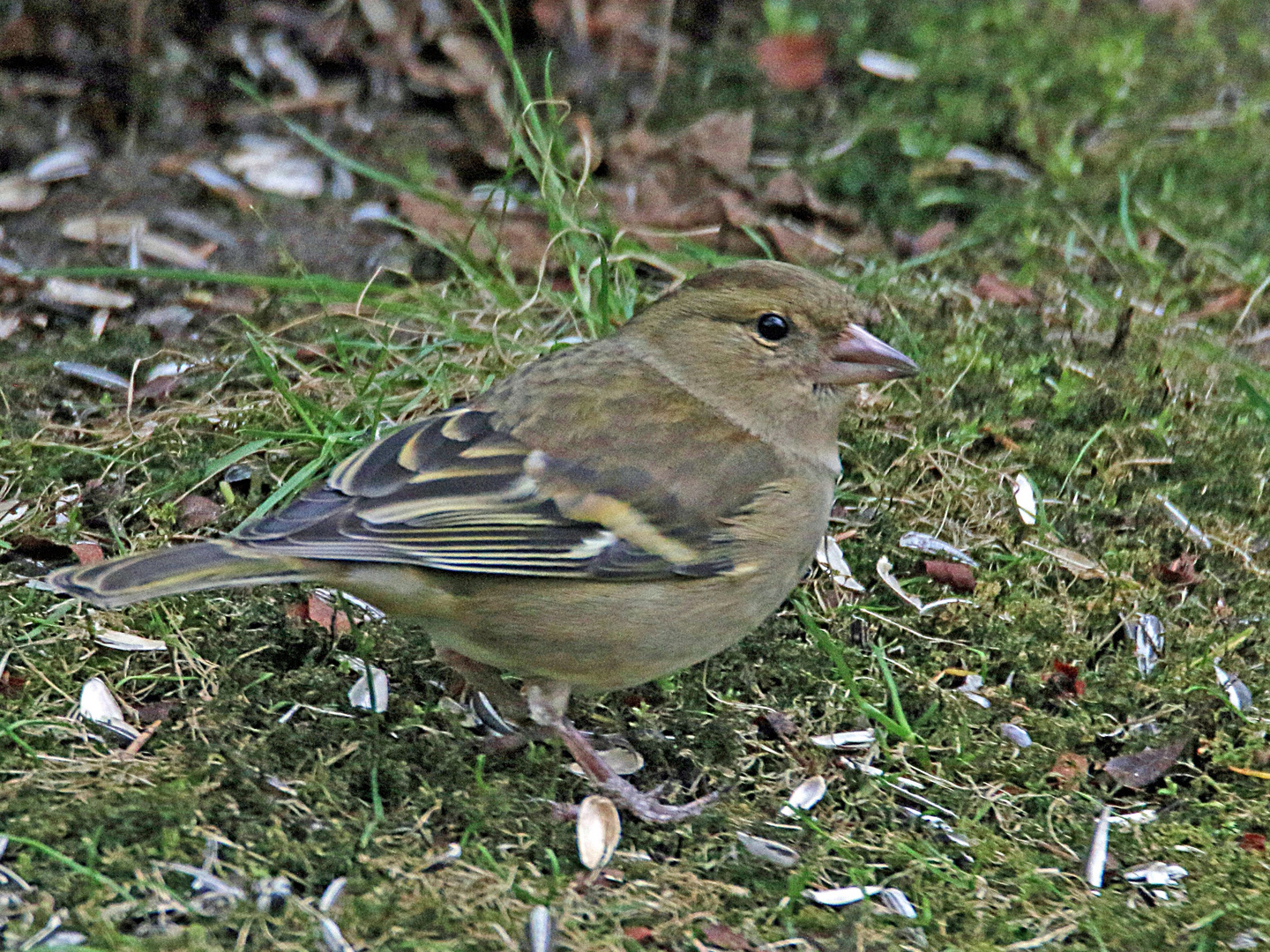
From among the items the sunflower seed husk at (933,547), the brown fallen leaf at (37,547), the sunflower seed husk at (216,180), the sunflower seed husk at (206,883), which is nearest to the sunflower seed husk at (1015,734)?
the sunflower seed husk at (933,547)

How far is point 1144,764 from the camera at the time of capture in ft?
12.3

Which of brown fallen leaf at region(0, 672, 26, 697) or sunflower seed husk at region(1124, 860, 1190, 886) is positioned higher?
sunflower seed husk at region(1124, 860, 1190, 886)

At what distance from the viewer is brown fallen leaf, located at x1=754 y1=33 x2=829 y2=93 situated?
6387 mm

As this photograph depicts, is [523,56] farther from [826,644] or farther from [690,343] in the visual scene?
[826,644]

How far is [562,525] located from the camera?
11.2ft

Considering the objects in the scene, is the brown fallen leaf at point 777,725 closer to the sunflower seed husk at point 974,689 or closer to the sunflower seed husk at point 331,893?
the sunflower seed husk at point 974,689

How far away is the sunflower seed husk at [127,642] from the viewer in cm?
373

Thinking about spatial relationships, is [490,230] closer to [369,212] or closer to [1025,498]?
[369,212]

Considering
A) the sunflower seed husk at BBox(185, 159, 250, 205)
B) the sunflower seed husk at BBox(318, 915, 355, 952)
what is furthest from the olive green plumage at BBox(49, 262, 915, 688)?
the sunflower seed husk at BBox(185, 159, 250, 205)

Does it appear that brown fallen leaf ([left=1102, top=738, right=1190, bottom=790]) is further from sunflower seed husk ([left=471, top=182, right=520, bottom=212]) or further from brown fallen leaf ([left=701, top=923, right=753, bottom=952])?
sunflower seed husk ([left=471, top=182, right=520, bottom=212])

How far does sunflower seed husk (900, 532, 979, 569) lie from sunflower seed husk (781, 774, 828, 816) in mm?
912

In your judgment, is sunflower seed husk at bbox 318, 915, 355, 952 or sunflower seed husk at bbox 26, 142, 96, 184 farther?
sunflower seed husk at bbox 26, 142, 96, 184

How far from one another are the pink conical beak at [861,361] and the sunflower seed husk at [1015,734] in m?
0.87

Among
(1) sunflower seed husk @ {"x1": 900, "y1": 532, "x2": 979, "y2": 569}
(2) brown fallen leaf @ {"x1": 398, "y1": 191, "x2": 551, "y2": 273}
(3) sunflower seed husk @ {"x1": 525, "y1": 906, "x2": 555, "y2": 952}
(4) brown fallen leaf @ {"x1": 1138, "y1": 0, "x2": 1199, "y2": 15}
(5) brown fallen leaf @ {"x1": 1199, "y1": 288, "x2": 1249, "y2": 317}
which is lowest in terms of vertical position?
(1) sunflower seed husk @ {"x1": 900, "y1": 532, "x2": 979, "y2": 569}
